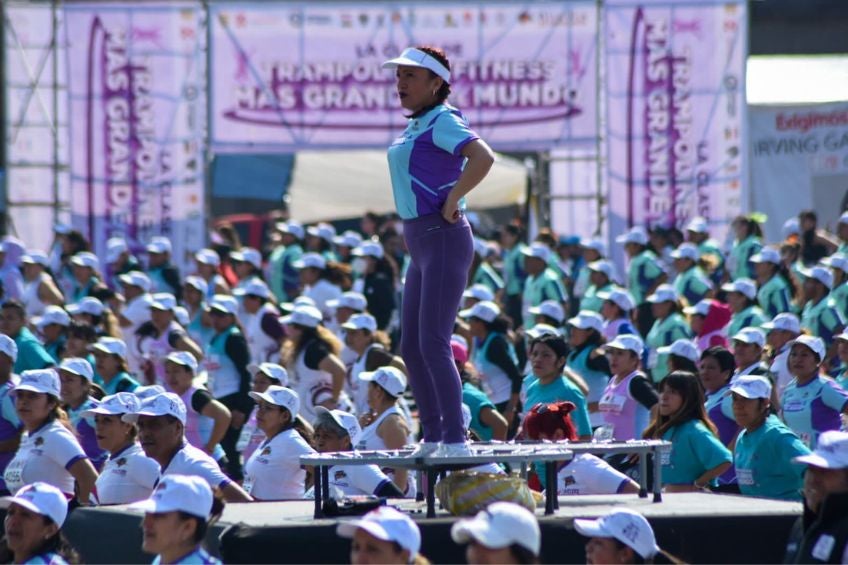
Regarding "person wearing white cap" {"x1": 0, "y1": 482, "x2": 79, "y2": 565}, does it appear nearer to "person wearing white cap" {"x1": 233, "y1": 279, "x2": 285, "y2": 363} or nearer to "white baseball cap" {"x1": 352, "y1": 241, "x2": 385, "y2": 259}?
"person wearing white cap" {"x1": 233, "y1": 279, "x2": 285, "y2": 363}

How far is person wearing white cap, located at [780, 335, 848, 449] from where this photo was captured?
998 centimetres

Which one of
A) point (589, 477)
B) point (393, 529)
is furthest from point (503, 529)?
point (589, 477)

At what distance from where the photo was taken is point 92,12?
19766mm

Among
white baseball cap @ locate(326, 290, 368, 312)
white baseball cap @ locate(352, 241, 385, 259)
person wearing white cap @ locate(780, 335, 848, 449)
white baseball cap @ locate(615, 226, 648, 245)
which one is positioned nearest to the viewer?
person wearing white cap @ locate(780, 335, 848, 449)

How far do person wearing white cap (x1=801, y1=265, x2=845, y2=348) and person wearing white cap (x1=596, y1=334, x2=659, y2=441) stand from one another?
127 inches

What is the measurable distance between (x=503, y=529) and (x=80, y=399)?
5.74 metres

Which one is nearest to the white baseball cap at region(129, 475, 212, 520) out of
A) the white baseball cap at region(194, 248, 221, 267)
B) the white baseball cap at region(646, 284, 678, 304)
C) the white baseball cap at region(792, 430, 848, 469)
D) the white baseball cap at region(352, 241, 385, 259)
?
the white baseball cap at region(792, 430, 848, 469)

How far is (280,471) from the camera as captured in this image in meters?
9.04

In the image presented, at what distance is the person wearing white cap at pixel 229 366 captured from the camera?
1280 cm

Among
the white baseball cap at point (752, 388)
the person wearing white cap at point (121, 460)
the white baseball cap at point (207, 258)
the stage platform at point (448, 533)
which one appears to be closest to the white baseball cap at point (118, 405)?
the person wearing white cap at point (121, 460)

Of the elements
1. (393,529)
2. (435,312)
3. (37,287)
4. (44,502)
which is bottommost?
(44,502)

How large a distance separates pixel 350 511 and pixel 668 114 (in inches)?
526

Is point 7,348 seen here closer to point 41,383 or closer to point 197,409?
point 197,409

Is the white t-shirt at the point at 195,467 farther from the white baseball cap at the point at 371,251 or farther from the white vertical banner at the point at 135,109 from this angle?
the white vertical banner at the point at 135,109
